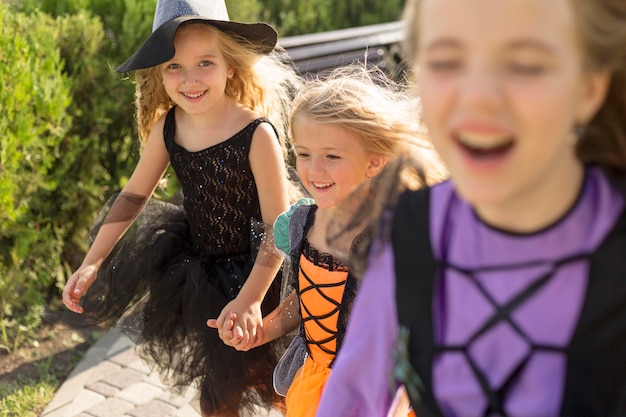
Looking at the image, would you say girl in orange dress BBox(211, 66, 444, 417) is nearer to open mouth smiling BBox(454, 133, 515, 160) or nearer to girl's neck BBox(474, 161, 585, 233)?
girl's neck BBox(474, 161, 585, 233)

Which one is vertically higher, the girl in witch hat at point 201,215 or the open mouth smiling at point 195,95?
the open mouth smiling at point 195,95

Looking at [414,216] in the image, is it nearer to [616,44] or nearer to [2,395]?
[616,44]

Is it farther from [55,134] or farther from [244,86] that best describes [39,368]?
[244,86]

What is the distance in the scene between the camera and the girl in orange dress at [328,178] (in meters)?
2.81

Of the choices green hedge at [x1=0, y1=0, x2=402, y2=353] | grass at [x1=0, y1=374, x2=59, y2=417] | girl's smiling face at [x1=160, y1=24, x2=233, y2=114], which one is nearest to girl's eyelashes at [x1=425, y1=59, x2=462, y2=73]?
girl's smiling face at [x1=160, y1=24, x2=233, y2=114]

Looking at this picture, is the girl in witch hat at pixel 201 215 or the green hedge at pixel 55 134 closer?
the girl in witch hat at pixel 201 215

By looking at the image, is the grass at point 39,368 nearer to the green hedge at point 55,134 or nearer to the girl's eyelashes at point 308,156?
the green hedge at point 55,134

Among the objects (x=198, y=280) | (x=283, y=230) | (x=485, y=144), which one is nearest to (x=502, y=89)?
(x=485, y=144)

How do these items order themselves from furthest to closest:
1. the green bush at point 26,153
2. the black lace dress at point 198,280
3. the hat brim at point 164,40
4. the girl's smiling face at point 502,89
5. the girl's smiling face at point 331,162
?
1. the green bush at point 26,153
2. the black lace dress at point 198,280
3. the hat brim at point 164,40
4. the girl's smiling face at point 331,162
5. the girl's smiling face at point 502,89

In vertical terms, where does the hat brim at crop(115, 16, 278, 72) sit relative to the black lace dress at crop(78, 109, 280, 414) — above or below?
above

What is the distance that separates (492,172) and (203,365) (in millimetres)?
2344

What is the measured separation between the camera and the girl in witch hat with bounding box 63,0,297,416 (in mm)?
3402

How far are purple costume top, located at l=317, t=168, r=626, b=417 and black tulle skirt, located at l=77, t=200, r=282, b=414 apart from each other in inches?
72.3

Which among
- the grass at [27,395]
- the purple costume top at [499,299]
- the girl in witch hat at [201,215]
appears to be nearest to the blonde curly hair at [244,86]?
the girl in witch hat at [201,215]
